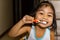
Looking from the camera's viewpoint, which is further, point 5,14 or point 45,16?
point 5,14

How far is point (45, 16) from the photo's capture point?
45.8 inches

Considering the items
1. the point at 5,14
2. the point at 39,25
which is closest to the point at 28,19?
the point at 39,25

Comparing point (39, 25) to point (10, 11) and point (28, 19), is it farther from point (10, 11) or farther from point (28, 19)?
point (10, 11)

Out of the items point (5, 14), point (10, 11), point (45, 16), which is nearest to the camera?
point (45, 16)

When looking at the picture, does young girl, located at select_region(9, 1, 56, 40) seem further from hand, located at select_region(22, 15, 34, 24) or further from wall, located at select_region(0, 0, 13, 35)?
wall, located at select_region(0, 0, 13, 35)

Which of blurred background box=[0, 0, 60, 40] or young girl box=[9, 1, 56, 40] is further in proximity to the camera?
blurred background box=[0, 0, 60, 40]

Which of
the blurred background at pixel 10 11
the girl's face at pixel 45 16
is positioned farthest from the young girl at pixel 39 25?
the blurred background at pixel 10 11

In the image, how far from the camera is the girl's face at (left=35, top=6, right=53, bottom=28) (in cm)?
116

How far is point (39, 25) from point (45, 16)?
75mm

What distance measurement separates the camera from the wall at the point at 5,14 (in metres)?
1.75

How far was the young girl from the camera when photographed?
1168mm

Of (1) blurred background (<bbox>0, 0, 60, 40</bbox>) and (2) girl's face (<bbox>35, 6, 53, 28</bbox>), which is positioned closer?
(2) girl's face (<bbox>35, 6, 53, 28</bbox>)

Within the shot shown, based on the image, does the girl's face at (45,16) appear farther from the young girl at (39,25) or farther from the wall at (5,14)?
the wall at (5,14)

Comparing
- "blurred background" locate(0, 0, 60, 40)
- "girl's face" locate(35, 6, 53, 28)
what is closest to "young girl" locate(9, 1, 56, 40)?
"girl's face" locate(35, 6, 53, 28)
